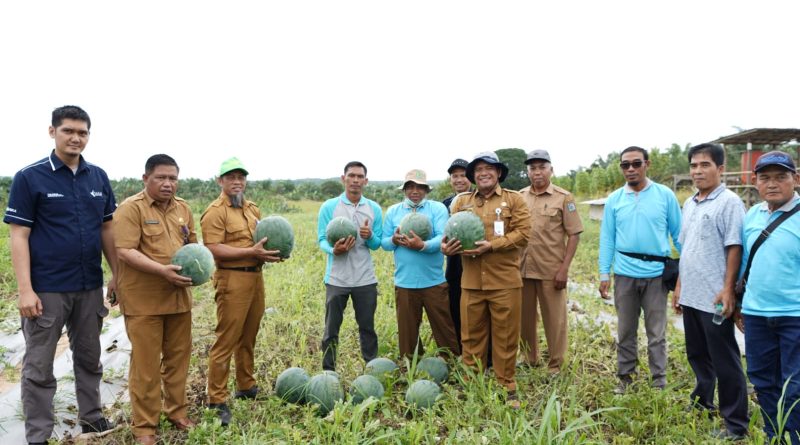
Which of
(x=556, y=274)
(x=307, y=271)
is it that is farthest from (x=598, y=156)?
(x=556, y=274)

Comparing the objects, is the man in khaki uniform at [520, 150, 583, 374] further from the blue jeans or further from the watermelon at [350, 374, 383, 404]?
the watermelon at [350, 374, 383, 404]

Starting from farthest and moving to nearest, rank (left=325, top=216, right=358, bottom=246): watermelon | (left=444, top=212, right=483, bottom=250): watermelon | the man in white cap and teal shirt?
the man in white cap and teal shirt < (left=325, top=216, right=358, bottom=246): watermelon < (left=444, top=212, right=483, bottom=250): watermelon

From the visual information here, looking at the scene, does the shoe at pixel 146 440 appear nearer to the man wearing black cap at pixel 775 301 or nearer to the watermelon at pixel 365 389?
the watermelon at pixel 365 389

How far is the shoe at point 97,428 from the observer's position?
4.03 m

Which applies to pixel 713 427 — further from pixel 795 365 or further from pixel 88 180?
pixel 88 180

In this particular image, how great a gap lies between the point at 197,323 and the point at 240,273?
3.38 meters

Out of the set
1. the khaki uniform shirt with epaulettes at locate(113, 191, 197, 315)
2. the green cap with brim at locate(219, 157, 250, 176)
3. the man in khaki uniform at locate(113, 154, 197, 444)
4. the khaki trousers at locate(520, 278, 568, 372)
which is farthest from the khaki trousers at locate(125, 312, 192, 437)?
the khaki trousers at locate(520, 278, 568, 372)

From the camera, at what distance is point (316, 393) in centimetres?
427

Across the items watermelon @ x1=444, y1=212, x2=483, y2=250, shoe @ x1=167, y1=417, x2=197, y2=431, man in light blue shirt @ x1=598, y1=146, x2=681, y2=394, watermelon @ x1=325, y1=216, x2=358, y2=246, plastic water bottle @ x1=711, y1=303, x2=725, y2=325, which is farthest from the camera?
watermelon @ x1=325, y1=216, x2=358, y2=246

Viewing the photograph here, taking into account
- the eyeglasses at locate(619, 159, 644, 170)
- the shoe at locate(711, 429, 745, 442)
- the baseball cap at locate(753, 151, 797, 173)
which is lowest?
the shoe at locate(711, 429, 745, 442)

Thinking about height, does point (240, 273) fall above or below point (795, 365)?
above

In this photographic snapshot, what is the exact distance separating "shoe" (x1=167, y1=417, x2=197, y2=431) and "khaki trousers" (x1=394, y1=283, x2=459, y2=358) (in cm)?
209

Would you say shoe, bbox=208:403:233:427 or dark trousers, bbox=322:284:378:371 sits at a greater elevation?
dark trousers, bbox=322:284:378:371

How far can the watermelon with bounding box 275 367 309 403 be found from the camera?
4.40m
